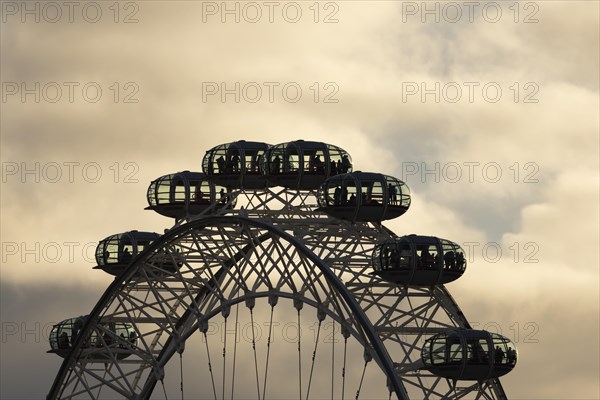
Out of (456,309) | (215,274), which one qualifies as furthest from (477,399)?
(215,274)

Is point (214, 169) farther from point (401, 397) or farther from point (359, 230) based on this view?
point (401, 397)

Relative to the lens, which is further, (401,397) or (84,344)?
(84,344)

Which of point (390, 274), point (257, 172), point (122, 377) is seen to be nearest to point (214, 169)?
point (257, 172)

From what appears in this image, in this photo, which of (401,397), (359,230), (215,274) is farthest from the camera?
(215,274)

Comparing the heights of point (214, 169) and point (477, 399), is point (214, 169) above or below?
above

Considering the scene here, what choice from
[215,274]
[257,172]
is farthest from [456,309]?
[215,274]

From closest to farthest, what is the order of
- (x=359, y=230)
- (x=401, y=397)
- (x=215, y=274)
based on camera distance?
1. (x=401, y=397)
2. (x=359, y=230)
3. (x=215, y=274)

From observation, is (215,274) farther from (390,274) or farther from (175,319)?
(390,274)

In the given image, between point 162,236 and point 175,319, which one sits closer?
point 162,236
